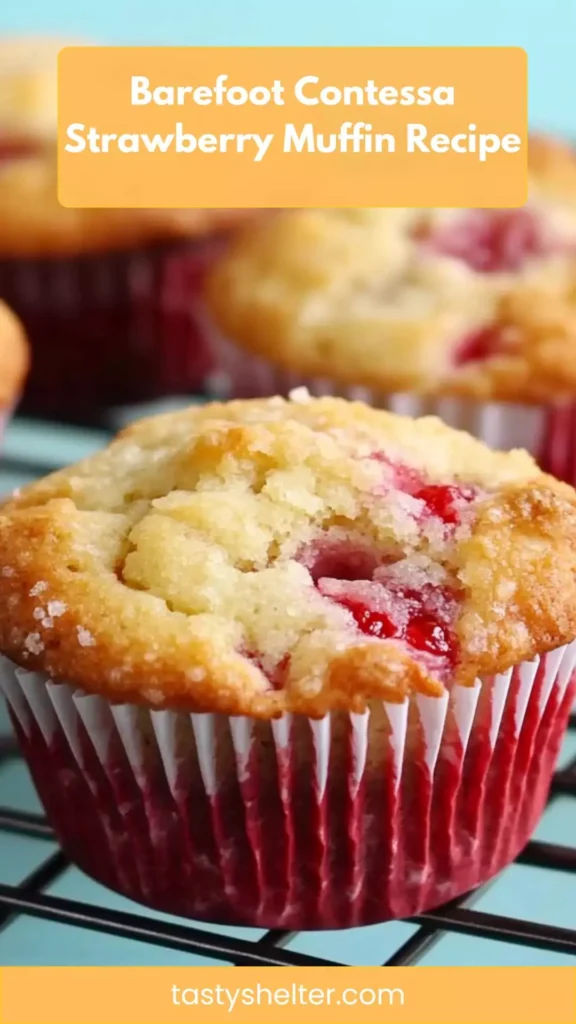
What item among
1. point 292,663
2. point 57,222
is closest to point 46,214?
point 57,222

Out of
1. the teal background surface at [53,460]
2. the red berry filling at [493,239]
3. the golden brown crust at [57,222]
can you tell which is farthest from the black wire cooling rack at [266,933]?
the golden brown crust at [57,222]

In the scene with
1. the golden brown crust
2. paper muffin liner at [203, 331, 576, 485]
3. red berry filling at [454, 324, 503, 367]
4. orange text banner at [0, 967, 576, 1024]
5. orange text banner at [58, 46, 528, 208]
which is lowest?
orange text banner at [0, 967, 576, 1024]

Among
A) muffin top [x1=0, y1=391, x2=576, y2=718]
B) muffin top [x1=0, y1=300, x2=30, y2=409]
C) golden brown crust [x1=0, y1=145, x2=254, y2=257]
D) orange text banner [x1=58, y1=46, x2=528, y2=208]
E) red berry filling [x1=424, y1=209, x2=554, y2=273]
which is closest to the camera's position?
muffin top [x1=0, y1=391, x2=576, y2=718]

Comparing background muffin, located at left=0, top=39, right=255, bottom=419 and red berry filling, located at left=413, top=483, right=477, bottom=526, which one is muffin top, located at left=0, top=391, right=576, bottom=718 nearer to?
red berry filling, located at left=413, top=483, right=477, bottom=526

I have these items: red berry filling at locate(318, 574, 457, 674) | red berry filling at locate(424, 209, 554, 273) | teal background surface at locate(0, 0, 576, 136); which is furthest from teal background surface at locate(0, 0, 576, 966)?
red berry filling at locate(318, 574, 457, 674)

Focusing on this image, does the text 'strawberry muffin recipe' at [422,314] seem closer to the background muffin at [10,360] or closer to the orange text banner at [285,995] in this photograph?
the background muffin at [10,360]

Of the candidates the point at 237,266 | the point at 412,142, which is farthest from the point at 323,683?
the point at 237,266

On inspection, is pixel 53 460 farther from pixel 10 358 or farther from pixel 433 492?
pixel 433 492

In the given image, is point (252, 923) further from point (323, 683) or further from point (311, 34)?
point (311, 34)
